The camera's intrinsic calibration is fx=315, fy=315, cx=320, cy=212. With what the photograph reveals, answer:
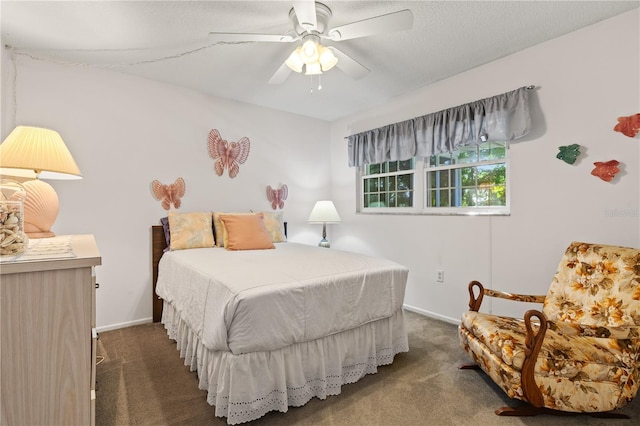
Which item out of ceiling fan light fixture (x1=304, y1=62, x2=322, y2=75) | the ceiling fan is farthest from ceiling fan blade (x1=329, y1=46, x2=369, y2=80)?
ceiling fan light fixture (x1=304, y1=62, x2=322, y2=75)

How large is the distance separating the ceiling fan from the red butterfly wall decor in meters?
1.83

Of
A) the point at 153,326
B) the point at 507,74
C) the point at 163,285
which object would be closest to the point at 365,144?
the point at 507,74

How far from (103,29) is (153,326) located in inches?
99.5

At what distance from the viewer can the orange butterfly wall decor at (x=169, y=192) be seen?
3.18m

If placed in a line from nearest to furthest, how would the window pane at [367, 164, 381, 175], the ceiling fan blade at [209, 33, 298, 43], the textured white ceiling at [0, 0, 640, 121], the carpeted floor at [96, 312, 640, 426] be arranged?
the carpeted floor at [96, 312, 640, 426] → the ceiling fan blade at [209, 33, 298, 43] → the textured white ceiling at [0, 0, 640, 121] → the window pane at [367, 164, 381, 175]

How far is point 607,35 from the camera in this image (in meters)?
2.21

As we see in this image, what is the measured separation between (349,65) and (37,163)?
1.97 m

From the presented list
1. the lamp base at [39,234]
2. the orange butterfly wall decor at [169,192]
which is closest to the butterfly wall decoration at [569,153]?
the orange butterfly wall decor at [169,192]

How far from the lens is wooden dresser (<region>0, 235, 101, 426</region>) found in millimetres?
939

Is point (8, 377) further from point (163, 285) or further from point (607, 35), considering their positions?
point (607, 35)

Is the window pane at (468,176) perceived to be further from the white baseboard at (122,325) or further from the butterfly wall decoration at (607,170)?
the white baseboard at (122,325)

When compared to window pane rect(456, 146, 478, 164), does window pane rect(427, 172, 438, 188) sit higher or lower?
lower

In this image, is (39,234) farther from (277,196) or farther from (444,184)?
(444,184)

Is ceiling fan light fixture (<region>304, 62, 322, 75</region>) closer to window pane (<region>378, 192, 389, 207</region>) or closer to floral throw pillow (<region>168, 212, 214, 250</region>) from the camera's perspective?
floral throw pillow (<region>168, 212, 214, 250</region>)
